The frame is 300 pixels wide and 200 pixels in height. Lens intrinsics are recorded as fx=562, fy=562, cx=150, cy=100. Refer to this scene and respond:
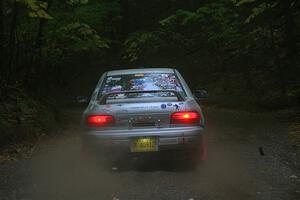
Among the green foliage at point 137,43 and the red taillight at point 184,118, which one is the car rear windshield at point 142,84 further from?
the green foliage at point 137,43

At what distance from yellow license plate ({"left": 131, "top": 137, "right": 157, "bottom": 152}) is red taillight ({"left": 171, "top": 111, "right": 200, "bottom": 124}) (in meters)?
0.42

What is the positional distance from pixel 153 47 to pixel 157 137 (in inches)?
841

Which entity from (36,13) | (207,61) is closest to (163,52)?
(207,61)

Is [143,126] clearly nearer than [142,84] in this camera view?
Yes

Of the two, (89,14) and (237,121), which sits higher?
(89,14)

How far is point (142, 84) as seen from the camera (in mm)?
9305

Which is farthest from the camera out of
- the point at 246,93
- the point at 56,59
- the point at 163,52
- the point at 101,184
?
the point at 163,52

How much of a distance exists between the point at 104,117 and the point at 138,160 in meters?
1.45

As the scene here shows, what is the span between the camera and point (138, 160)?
31.1 feet

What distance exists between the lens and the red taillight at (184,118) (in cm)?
830

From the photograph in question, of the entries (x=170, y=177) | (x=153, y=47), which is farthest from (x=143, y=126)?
(x=153, y=47)

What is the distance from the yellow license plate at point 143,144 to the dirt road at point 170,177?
1.40 feet

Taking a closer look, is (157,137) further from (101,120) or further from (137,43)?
(137,43)

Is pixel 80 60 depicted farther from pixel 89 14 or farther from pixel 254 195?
pixel 254 195
